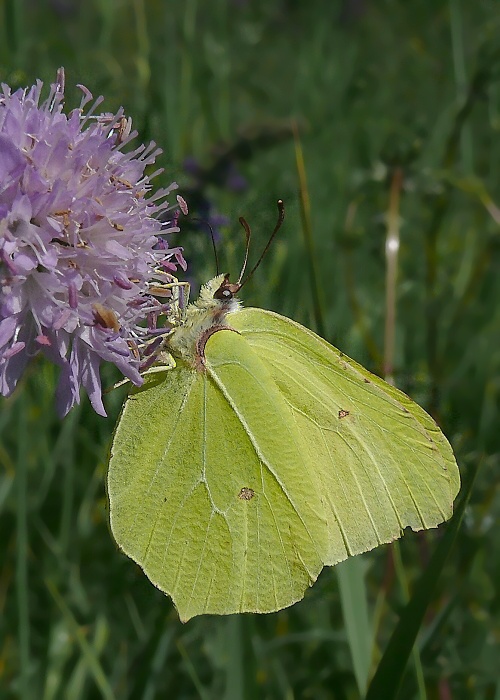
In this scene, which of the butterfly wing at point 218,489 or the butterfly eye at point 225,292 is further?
the butterfly eye at point 225,292

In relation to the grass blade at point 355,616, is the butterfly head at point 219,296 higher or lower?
higher

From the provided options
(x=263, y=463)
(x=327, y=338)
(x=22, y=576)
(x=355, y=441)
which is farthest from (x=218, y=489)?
(x=327, y=338)

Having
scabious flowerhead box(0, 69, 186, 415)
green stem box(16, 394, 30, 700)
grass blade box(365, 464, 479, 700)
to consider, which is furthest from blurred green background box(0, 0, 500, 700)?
scabious flowerhead box(0, 69, 186, 415)

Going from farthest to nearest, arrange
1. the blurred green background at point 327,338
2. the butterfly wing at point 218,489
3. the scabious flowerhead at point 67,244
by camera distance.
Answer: the blurred green background at point 327,338
the butterfly wing at point 218,489
the scabious flowerhead at point 67,244

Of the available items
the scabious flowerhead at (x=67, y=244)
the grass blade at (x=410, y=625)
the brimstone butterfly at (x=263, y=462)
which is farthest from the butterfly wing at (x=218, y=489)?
the grass blade at (x=410, y=625)

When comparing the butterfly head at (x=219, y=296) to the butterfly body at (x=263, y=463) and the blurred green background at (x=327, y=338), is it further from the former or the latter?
the blurred green background at (x=327, y=338)

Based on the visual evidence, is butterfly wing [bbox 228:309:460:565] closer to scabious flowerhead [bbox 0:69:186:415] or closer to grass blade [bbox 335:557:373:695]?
grass blade [bbox 335:557:373:695]

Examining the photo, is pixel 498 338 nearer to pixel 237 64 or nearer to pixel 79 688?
pixel 79 688
